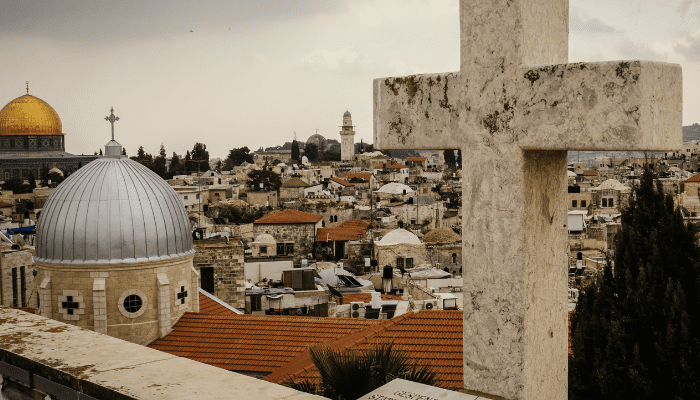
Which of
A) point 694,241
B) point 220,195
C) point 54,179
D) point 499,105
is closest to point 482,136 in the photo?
point 499,105

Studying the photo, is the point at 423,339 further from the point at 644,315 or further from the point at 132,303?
the point at 132,303

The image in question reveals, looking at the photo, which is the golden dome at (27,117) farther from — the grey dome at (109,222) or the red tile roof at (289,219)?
the grey dome at (109,222)

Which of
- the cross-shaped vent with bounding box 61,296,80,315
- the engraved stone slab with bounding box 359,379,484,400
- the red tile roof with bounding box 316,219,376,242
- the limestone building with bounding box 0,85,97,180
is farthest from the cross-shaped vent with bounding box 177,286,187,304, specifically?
the limestone building with bounding box 0,85,97,180

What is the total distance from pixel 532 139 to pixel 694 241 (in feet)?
28.4

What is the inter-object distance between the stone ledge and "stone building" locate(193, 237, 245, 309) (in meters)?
18.8

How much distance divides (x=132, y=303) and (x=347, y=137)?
114m

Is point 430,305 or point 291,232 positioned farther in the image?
point 291,232

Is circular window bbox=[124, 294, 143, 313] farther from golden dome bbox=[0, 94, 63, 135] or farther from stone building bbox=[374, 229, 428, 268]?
golden dome bbox=[0, 94, 63, 135]

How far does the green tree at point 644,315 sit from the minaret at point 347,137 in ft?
386

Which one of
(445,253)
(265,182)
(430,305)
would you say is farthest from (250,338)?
(265,182)

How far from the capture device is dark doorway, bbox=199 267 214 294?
22594 millimetres

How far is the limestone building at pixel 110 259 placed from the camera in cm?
1565

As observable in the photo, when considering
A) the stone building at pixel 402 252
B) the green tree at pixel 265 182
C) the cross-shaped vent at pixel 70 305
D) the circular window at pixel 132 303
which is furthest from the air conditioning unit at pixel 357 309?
the green tree at pixel 265 182

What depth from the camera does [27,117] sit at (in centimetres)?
8475
